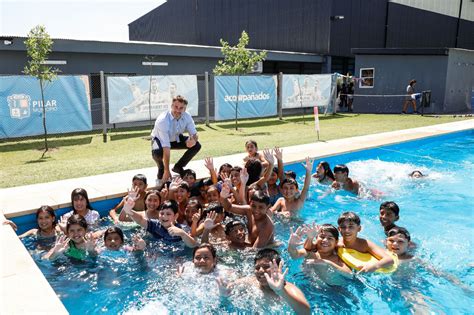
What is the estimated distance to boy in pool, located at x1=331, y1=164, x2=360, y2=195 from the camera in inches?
314

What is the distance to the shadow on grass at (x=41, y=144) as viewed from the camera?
458 inches

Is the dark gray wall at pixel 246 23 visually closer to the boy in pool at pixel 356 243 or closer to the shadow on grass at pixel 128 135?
the shadow on grass at pixel 128 135

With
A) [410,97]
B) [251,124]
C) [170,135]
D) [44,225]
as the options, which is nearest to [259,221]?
[170,135]

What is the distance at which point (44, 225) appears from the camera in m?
5.59

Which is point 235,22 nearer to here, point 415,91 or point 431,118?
point 415,91

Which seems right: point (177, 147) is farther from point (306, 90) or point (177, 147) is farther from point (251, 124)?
point (306, 90)

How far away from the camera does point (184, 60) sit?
19578 mm

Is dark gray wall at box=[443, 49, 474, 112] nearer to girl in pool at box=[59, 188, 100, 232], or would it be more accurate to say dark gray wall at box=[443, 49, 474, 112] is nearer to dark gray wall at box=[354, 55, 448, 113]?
dark gray wall at box=[354, 55, 448, 113]

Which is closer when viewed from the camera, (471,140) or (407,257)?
(407,257)

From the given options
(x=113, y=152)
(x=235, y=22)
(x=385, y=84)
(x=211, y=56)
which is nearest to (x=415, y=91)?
(x=385, y=84)

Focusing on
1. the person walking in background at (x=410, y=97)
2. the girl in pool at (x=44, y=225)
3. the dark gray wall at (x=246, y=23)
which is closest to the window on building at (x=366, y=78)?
the person walking in background at (x=410, y=97)

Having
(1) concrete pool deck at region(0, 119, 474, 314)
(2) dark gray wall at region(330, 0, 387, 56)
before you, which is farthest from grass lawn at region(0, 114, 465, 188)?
(2) dark gray wall at region(330, 0, 387, 56)

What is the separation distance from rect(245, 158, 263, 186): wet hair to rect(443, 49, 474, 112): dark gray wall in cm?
1711

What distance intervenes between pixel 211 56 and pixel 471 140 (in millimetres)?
12050
